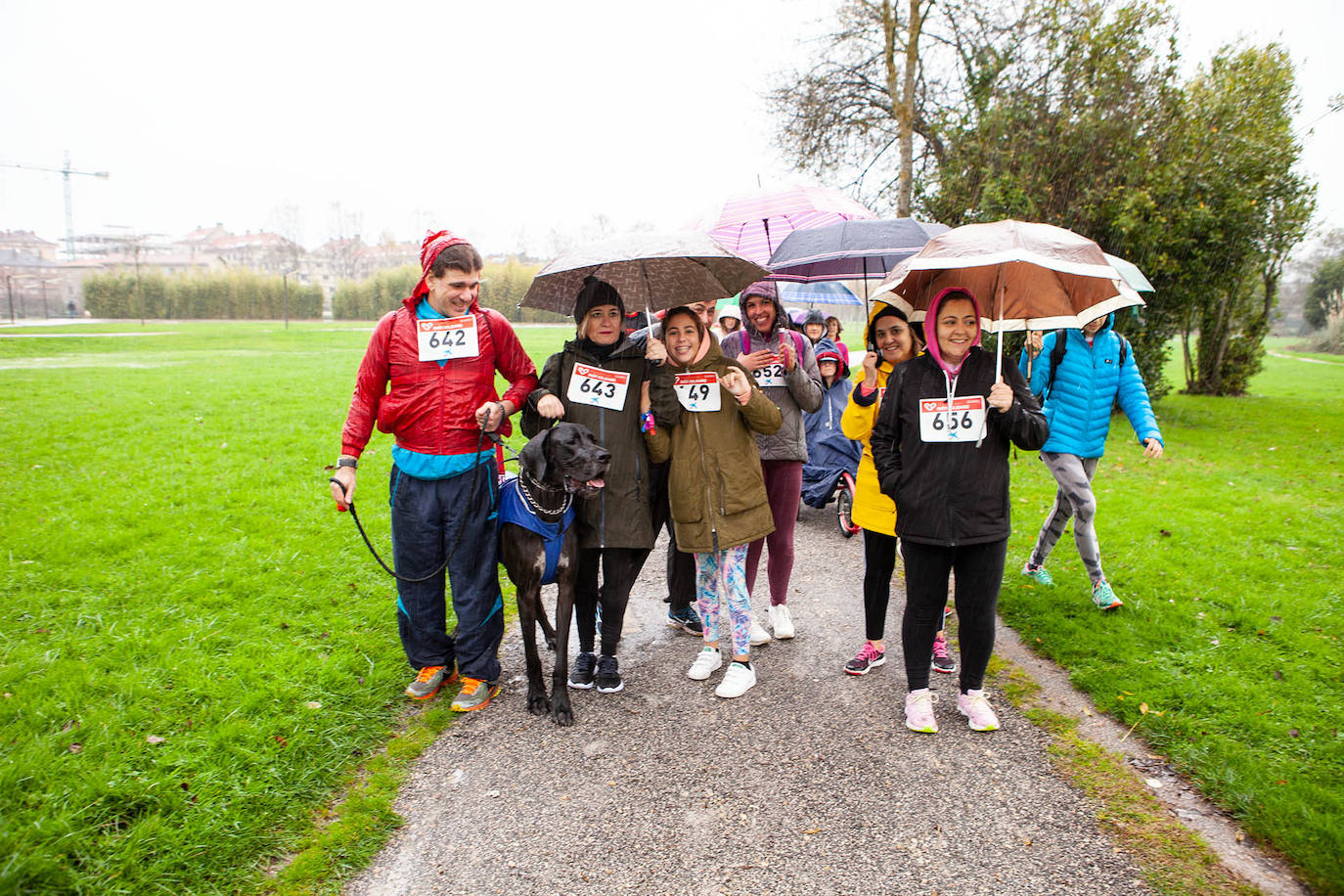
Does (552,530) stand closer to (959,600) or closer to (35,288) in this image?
(959,600)

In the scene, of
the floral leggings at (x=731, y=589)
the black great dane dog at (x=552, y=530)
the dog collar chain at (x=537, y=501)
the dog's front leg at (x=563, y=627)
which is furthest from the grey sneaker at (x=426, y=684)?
the floral leggings at (x=731, y=589)

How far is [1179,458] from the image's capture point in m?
10.5

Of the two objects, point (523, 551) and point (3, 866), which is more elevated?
point (523, 551)

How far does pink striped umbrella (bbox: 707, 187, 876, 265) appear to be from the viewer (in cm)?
536

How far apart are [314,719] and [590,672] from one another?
4.63ft

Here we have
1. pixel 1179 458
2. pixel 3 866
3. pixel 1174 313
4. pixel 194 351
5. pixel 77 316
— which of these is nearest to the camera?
pixel 3 866

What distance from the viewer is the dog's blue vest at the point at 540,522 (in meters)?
3.69

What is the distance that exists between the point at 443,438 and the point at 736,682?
6.58 feet

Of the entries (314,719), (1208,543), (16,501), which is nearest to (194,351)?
(16,501)

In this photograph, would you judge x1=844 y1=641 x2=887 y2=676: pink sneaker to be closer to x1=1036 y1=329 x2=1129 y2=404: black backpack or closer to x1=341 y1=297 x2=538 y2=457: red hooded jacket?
x1=1036 y1=329 x2=1129 y2=404: black backpack

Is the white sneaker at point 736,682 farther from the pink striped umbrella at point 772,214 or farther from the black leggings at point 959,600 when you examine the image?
the pink striped umbrella at point 772,214

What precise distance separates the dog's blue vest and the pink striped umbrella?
2.69m

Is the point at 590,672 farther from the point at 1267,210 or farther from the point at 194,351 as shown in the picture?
the point at 194,351

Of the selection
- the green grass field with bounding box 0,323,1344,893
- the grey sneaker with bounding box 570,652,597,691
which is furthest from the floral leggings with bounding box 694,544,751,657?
the green grass field with bounding box 0,323,1344,893
